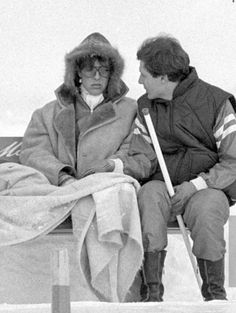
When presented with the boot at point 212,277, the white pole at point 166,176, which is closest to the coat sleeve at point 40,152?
the white pole at point 166,176

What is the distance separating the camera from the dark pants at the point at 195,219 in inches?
145

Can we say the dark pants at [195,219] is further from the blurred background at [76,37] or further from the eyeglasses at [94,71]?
the blurred background at [76,37]

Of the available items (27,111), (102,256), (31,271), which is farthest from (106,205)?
(27,111)

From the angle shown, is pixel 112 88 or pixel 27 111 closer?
pixel 112 88

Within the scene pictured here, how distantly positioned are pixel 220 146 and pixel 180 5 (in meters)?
1.68

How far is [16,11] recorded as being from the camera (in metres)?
5.28

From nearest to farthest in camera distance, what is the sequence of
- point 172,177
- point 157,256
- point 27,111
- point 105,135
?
point 157,256
point 172,177
point 105,135
point 27,111

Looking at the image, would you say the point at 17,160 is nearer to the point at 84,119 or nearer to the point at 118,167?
the point at 84,119

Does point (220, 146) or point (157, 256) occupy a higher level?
point (220, 146)

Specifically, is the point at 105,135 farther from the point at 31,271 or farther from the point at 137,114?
the point at 31,271

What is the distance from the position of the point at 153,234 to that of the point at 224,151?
44 cm

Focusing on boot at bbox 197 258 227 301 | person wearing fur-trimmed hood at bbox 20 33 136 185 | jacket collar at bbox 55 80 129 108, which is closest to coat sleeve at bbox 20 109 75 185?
person wearing fur-trimmed hood at bbox 20 33 136 185

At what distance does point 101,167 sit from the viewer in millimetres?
4074

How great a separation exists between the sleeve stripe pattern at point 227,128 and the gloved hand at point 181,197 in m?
0.22
